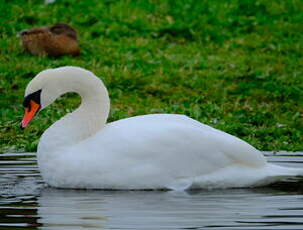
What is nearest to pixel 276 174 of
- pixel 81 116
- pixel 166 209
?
pixel 166 209

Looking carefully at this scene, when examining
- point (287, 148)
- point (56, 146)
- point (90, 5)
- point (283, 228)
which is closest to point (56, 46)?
point (90, 5)

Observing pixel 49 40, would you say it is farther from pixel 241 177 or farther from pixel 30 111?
pixel 241 177

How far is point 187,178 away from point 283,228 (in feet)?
6.12

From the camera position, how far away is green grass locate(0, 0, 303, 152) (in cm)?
1160

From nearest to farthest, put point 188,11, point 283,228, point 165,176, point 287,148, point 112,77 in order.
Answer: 1. point 283,228
2. point 165,176
3. point 287,148
4. point 112,77
5. point 188,11

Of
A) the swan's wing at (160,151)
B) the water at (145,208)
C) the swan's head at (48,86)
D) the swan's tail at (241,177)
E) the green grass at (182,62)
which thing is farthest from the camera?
the green grass at (182,62)

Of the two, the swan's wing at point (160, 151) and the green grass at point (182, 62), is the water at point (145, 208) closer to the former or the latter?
the swan's wing at point (160, 151)

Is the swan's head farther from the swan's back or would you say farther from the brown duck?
the brown duck

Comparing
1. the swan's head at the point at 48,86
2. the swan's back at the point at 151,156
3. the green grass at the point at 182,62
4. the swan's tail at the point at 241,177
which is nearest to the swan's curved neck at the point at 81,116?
the swan's head at the point at 48,86

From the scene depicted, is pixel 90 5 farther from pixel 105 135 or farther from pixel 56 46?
pixel 105 135

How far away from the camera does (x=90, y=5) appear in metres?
16.8

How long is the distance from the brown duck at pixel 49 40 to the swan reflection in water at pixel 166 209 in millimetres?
6488

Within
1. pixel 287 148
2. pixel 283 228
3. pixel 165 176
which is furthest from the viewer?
pixel 287 148

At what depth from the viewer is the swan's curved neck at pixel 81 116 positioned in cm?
803
